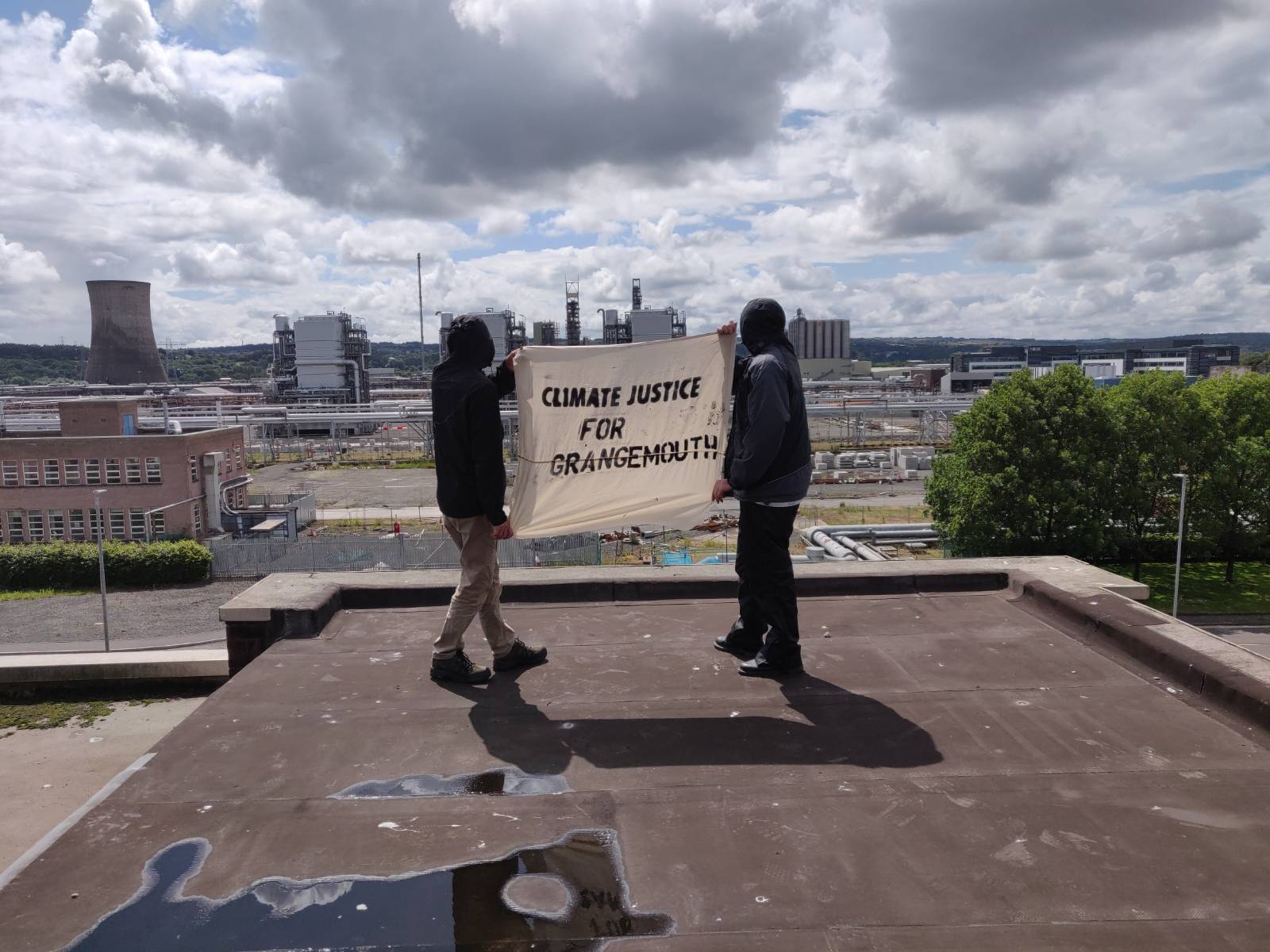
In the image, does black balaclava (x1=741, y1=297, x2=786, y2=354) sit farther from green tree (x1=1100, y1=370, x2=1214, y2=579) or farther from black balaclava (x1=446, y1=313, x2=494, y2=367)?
green tree (x1=1100, y1=370, x2=1214, y2=579)

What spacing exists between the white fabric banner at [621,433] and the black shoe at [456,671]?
0.71 metres

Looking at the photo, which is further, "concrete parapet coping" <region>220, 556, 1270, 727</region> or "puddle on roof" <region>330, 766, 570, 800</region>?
"concrete parapet coping" <region>220, 556, 1270, 727</region>

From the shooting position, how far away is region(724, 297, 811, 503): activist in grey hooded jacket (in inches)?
168

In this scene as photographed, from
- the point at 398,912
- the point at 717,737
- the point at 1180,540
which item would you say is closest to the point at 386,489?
the point at 1180,540

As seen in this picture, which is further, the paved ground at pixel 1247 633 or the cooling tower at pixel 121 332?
the cooling tower at pixel 121 332

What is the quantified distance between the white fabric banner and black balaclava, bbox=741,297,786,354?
23cm

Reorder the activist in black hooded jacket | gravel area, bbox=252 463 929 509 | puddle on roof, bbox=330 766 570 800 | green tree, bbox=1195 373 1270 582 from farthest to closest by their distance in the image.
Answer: gravel area, bbox=252 463 929 509
green tree, bbox=1195 373 1270 582
the activist in black hooded jacket
puddle on roof, bbox=330 766 570 800

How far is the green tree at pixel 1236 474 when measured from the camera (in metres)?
27.9

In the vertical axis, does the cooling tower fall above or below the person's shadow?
above

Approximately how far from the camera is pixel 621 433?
474 cm

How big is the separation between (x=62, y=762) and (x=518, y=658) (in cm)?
227

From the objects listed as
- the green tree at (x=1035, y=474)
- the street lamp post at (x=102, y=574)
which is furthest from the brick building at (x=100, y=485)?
the green tree at (x=1035, y=474)

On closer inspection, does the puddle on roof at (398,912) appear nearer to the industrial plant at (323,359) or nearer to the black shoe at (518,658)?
the black shoe at (518,658)

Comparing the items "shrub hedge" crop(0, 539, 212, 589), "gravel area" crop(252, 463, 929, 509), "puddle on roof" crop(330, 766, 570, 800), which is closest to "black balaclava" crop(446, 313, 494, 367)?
"puddle on roof" crop(330, 766, 570, 800)
